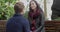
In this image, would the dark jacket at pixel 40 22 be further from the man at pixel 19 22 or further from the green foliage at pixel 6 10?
the green foliage at pixel 6 10

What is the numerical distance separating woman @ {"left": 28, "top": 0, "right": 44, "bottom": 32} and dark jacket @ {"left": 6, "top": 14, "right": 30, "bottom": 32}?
4.84 ft

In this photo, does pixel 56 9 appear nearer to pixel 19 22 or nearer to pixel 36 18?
pixel 36 18

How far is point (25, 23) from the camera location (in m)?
4.67

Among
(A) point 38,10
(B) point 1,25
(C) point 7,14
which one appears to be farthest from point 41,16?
(C) point 7,14

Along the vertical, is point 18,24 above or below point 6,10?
above

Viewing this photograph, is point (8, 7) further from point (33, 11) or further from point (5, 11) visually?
point (33, 11)

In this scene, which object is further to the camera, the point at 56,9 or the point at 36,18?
the point at 56,9

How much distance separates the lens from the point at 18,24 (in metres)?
4.73

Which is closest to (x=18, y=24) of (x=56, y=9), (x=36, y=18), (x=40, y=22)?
(x=40, y=22)

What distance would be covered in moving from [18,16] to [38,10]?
1.56 metres

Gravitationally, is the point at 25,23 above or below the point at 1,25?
above

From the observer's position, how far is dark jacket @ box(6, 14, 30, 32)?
4.67m

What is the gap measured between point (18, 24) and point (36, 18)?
1673 millimetres

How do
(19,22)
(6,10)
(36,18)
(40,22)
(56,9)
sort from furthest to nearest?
1. (6,10)
2. (56,9)
3. (36,18)
4. (40,22)
5. (19,22)
